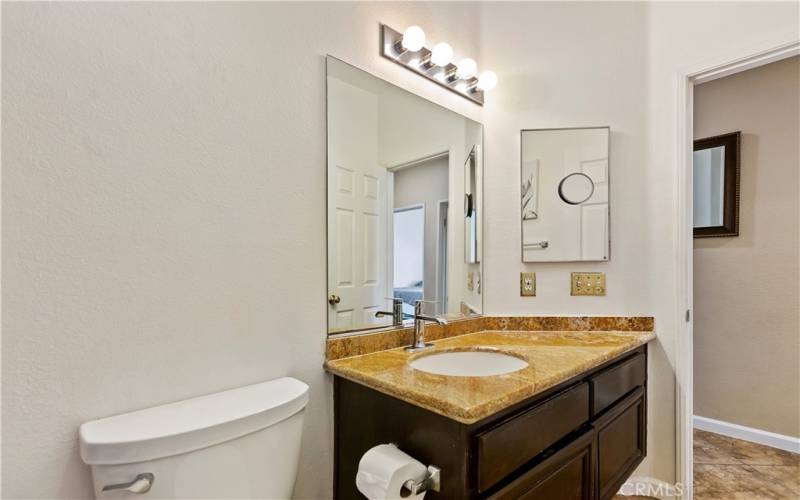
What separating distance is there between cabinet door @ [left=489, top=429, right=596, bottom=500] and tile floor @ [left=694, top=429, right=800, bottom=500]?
39.6 inches

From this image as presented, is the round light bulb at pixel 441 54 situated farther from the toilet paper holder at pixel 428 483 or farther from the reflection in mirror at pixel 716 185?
the reflection in mirror at pixel 716 185

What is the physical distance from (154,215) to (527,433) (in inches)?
44.0

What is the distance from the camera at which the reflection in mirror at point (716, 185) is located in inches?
96.4

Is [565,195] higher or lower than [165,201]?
higher

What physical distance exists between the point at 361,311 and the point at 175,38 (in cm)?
97

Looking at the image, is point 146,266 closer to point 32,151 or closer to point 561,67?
point 32,151

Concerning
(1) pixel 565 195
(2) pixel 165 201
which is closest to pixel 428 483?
(2) pixel 165 201

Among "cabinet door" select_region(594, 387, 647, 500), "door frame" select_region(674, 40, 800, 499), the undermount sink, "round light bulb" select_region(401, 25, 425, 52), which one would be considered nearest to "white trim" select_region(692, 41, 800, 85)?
"door frame" select_region(674, 40, 800, 499)

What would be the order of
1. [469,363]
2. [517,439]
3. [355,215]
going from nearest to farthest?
1. [517,439]
2. [355,215]
3. [469,363]

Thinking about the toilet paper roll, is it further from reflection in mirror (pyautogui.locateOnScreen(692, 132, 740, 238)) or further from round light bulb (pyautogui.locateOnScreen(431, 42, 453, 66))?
reflection in mirror (pyautogui.locateOnScreen(692, 132, 740, 238))

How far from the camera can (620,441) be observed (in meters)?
1.56

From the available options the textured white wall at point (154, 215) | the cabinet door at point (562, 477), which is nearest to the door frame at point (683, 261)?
the cabinet door at point (562, 477)

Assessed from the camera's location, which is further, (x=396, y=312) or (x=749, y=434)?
(x=749, y=434)

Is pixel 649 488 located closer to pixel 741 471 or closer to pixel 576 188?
pixel 741 471
